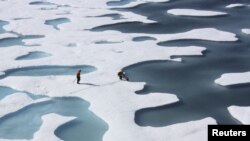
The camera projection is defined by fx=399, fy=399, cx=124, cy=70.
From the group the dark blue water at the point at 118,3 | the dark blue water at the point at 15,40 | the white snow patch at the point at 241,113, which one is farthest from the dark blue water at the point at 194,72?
the dark blue water at the point at 118,3

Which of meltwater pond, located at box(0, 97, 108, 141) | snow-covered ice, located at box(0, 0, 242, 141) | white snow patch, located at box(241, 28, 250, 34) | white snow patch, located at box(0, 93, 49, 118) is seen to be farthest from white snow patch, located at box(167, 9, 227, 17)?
white snow patch, located at box(0, 93, 49, 118)

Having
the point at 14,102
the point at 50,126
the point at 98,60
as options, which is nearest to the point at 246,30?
the point at 98,60

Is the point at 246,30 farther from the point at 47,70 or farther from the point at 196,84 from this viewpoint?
the point at 47,70

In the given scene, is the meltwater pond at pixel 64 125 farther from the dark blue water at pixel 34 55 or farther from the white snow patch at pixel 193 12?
the white snow patch at pixel 193 12

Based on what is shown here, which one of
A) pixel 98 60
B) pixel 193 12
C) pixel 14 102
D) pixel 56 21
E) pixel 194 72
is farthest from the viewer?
pixel 193 12

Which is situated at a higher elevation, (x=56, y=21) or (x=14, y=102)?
(x=56, y=21)

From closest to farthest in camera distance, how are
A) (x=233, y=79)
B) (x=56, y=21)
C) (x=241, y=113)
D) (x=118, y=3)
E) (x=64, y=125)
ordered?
(x=64, y=125)
(x=241, y=113)
(x=233, y=79)
(x=56, y=21)
(x=118, y=3)
